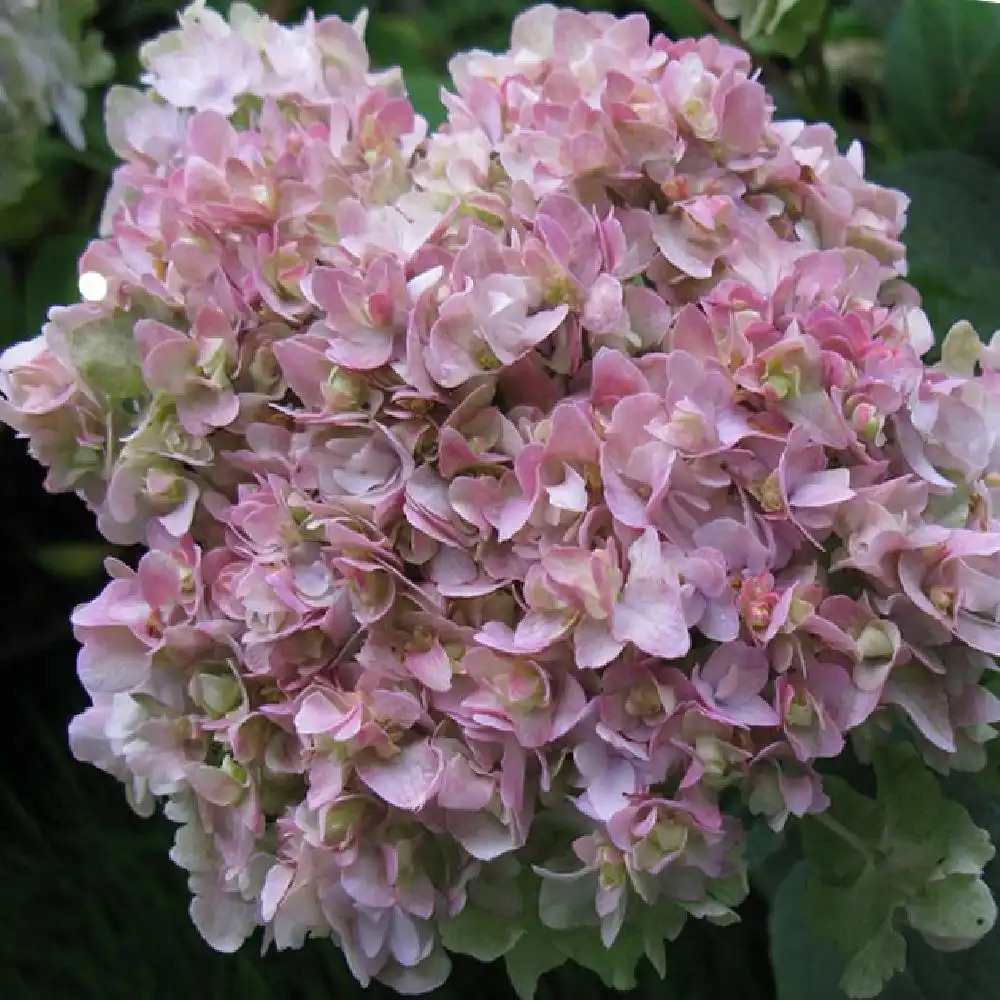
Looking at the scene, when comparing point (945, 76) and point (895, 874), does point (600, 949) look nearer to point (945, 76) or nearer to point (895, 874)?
point (895, 874)

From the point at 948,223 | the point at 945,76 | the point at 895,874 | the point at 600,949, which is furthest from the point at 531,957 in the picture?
the point at 945,76

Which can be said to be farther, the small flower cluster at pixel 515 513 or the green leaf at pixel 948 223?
the green leaf at pixel 948 223

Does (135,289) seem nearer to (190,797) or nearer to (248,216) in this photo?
(248,216)

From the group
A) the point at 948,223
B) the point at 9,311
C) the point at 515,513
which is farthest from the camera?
the point at 9,311

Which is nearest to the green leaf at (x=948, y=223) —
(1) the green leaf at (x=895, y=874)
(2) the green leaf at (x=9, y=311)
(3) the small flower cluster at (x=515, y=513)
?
(3) the small flower cluster at (x=515, y=513)

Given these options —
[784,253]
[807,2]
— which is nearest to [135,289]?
[784,253]

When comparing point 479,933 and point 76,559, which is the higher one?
point 479,933

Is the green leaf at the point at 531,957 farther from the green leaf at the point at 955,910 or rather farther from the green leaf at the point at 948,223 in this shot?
the green leaf at the point at 948,223
